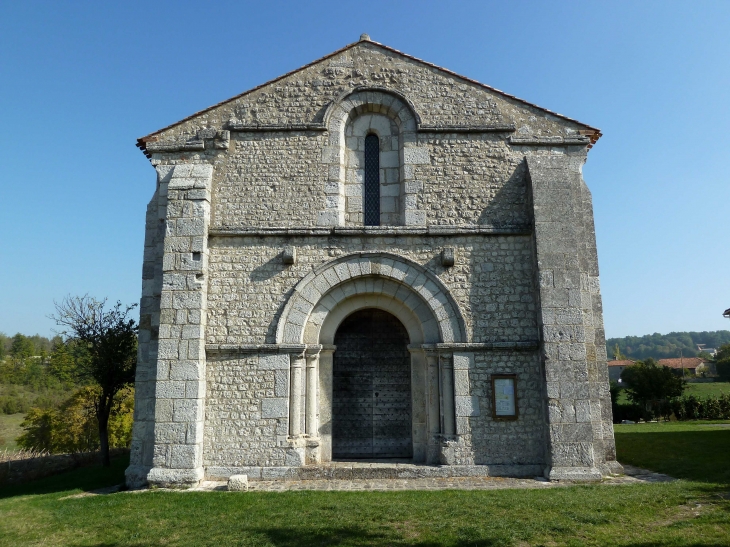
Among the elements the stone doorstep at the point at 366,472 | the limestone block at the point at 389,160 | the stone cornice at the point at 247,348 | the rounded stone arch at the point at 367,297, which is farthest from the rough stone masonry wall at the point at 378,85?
the stone doorstep at the point at 366,472

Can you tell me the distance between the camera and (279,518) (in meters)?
6.29

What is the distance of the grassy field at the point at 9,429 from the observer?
27.7m

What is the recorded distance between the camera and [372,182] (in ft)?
34.3

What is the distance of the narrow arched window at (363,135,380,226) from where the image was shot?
10320 mm

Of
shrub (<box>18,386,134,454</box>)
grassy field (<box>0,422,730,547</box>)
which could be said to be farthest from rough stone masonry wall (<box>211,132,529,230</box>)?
shrub (<box>18,386,134,454</box>)

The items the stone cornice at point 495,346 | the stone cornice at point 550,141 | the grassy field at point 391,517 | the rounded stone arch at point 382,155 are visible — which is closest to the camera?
the grassy field at point 391,517

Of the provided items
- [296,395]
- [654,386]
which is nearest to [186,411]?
[296,395]

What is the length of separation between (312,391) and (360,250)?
9.54 feet

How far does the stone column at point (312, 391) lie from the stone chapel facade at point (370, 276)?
4cm

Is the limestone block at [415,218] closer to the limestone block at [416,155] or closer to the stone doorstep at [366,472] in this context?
the limestone block at [416,155]

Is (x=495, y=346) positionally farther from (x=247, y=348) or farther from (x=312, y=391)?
(x=247, y=348)

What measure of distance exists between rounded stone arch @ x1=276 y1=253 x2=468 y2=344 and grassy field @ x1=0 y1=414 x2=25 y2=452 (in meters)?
24.9

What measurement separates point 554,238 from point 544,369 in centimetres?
250

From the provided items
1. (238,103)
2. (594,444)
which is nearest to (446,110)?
(238,103)
